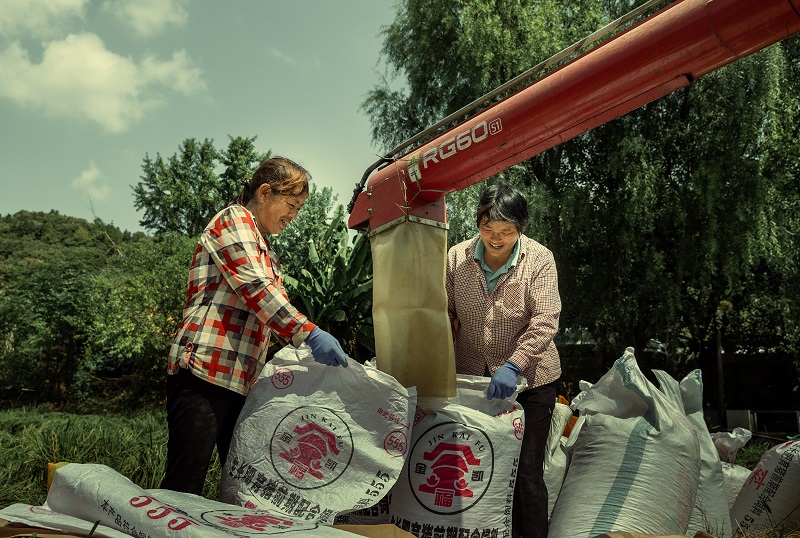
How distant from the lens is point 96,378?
13.9m

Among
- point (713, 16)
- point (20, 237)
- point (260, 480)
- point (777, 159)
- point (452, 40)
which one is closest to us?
point (713, 16)

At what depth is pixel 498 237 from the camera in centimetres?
252

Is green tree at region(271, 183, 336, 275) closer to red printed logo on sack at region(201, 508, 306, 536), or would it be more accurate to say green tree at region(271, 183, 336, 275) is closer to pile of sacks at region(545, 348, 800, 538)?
pile of sacks at region(545, 348, 800, 538)

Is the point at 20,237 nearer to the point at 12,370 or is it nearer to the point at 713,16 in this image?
the point at 12,370

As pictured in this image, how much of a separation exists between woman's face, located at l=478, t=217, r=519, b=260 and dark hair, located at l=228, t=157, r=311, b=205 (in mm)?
696

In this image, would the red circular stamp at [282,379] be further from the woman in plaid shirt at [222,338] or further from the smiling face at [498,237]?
the smiling face at [498,237]

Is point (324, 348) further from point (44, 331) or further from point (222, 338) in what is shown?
point (44, 331)

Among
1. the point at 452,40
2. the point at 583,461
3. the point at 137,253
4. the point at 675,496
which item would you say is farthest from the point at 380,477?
the point at 137,253

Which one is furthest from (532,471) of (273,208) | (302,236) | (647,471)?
(302,236)

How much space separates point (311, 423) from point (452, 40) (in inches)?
386

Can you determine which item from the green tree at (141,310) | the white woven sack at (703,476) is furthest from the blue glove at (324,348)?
the green tree at (141,310)

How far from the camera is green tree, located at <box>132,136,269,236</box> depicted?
25891 mm

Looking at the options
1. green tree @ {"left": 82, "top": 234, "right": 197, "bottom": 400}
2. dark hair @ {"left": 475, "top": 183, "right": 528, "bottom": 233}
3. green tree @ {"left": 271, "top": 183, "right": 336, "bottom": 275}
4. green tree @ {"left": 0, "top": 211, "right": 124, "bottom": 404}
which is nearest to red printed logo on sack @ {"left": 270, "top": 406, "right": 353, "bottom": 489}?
dark hair @ {"left": 475, "top": 183, "right": 528, "bottom": 233}

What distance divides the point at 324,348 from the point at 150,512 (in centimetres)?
68
